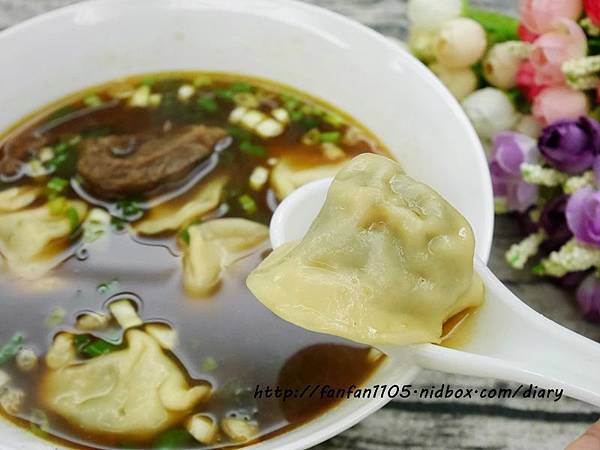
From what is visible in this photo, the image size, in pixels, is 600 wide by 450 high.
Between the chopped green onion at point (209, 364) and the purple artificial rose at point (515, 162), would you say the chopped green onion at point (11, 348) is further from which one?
the purple artificial rose at point (515, 162)

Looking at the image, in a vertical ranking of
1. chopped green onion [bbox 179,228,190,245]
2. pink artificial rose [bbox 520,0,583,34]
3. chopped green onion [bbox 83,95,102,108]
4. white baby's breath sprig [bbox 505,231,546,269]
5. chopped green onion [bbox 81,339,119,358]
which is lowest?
white baby's breath sprig [bbox 505,231,546,269]

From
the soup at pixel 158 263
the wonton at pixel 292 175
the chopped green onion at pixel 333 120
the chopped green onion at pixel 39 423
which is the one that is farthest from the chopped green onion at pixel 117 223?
the chopped green onion at pixel 333 120

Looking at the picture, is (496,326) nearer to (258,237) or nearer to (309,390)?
(309,390)

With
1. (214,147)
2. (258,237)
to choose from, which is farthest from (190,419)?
(214,147)

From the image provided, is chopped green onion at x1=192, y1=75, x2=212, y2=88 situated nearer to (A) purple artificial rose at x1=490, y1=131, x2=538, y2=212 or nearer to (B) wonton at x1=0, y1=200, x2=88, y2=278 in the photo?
(B) wonton at x1=0, y1=200, x2=88, y2=278

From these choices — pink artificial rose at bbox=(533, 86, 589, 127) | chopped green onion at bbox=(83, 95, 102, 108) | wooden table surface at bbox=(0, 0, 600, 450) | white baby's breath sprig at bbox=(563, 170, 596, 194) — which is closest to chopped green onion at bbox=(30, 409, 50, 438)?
wooden table surface at bbox=(0, 0, 600, 450)

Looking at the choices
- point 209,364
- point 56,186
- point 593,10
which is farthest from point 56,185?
point 593,10
